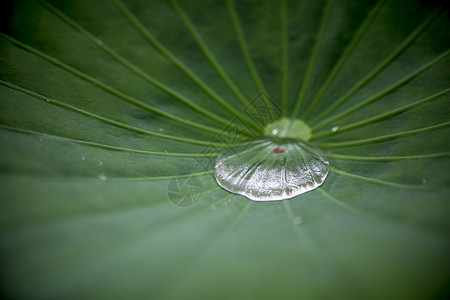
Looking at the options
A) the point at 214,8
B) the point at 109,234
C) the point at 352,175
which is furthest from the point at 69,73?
the point at 352,175

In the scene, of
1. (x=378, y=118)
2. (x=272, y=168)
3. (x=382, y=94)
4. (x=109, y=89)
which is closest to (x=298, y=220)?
(x=272, y=168)

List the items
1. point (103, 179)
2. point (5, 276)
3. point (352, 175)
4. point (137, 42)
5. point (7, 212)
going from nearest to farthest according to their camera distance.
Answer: point (5, 276) < point (7, 212) < point (103, 179) < point (352, 175) < point (137, 42)

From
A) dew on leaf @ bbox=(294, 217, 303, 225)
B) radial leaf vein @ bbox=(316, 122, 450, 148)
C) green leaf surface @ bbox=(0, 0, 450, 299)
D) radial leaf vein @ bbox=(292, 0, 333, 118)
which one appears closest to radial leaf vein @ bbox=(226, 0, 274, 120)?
green leaf surface @ bbox=(0, 0, 450, 299)

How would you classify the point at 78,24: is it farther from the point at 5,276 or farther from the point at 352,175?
the point at 352,175

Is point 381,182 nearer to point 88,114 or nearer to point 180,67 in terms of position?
point 180,67

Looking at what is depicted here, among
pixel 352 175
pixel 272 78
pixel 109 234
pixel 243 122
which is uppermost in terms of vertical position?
pixel 272 78

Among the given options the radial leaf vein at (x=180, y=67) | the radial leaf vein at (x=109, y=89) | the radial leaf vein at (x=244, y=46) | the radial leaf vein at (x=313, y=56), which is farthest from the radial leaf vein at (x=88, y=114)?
the radial leaf vein at (x=313, y=56)
